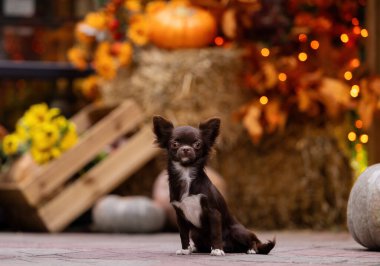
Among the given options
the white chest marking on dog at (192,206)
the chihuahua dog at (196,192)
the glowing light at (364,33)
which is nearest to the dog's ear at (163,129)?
the chihuahua dog at (196,192)

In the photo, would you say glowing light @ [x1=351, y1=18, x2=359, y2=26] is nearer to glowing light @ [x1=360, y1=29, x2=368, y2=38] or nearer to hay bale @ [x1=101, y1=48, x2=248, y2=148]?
glowing light @ [x1=360, y1=29, x2=368, y2=38]

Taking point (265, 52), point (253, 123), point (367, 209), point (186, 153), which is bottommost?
point (367, 209)

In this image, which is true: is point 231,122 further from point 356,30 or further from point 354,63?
point 356,30

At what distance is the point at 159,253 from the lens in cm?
457

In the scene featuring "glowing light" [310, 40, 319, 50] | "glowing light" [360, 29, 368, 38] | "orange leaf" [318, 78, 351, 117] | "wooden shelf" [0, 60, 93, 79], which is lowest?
"orange leaf" [318, 78, 351, 117]

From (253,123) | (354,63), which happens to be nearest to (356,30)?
(354,63)

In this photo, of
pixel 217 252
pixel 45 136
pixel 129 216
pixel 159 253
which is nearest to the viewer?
pixel 217 252

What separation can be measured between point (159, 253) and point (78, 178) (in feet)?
10.4

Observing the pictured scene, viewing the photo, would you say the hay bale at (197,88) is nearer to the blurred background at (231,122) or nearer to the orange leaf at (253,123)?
the blurred background at (231,122)

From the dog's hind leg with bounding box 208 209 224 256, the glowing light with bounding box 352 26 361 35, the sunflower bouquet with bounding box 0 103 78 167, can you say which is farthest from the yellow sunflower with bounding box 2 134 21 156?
the dog's hind leg with bounding box 208 209 224 256

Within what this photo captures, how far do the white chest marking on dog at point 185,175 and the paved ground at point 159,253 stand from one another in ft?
1.07

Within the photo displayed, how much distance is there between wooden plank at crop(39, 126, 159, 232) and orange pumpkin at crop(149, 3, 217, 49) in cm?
87

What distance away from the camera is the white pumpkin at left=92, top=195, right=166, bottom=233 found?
7.04 meters

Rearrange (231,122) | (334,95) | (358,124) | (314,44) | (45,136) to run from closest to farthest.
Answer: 1. (334,95)
2. (45,136)
3. (231,122)
4. (314,44)
5. (358,124)
